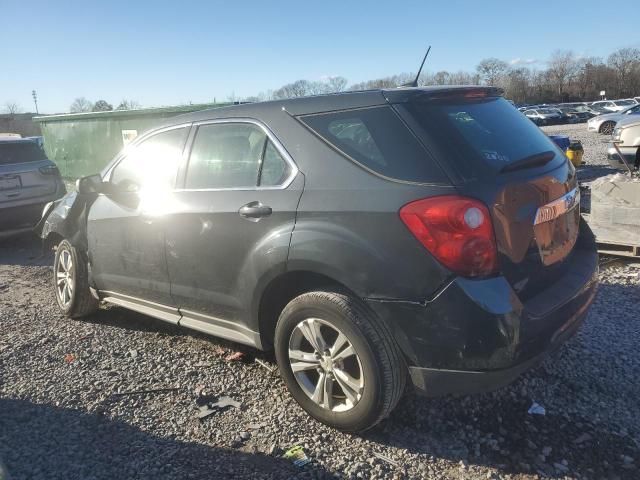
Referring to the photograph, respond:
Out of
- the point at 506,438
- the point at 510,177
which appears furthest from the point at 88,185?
the point at 506,438

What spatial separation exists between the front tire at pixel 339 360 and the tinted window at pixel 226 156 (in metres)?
0.90

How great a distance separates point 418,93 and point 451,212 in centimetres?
75

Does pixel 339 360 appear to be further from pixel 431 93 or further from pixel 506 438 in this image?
pixel 431 93

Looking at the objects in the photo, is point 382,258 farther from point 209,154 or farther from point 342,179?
point 209,154

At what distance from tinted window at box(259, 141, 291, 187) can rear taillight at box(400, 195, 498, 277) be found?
971mm

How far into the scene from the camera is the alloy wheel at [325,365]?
277cm

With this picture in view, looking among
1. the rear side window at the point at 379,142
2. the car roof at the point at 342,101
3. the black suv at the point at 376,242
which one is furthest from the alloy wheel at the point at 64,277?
the rear side window at the point at 379,142

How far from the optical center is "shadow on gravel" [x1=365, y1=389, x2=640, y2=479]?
254cm

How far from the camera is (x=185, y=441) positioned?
2.90 meters

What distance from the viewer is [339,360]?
2.79 m

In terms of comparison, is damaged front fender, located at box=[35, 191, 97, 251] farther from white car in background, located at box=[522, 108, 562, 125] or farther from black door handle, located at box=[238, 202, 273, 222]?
white car in background, located at box=[522, 108, 562, 125]

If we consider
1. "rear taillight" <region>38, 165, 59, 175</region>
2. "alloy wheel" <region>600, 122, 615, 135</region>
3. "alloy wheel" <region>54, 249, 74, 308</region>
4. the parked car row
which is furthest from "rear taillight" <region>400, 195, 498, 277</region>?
the parked car row

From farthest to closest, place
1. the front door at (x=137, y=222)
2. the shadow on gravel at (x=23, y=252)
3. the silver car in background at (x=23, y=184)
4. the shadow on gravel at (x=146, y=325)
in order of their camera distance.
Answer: the silver car in background at (x=23, y=184)
the shadow on gravel at (x=23, y=252)
the shadow on gravel at (x=146, y=325)
the front door at (x=137, y=222)

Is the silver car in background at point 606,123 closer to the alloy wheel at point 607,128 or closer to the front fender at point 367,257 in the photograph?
the alloy wheel at point 607,128
